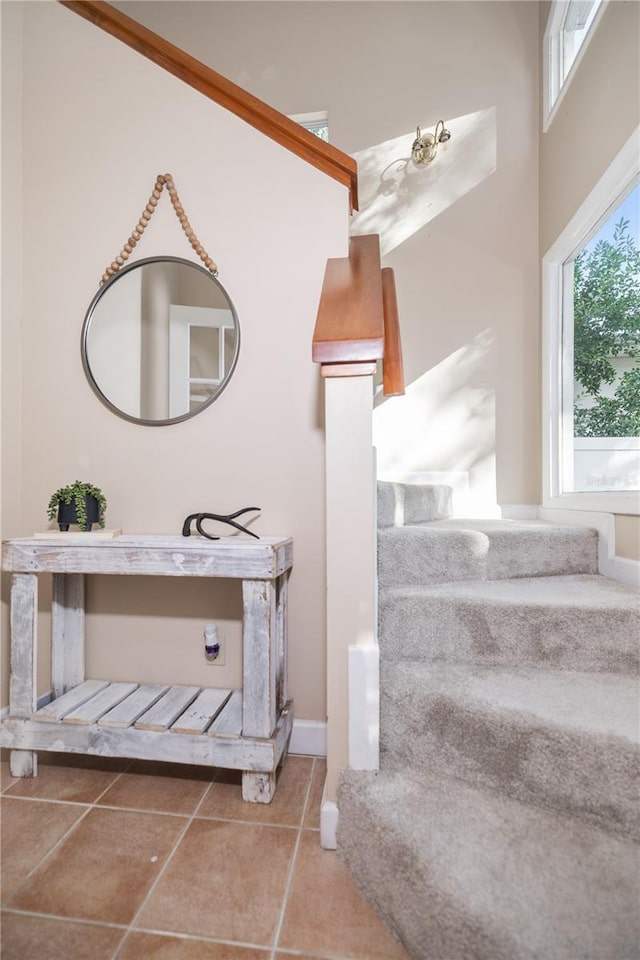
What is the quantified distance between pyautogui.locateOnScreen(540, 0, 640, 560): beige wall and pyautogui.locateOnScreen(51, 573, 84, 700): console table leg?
2.06 m

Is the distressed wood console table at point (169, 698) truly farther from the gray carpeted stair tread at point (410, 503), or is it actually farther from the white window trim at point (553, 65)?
the white window trim at point (553, 65)

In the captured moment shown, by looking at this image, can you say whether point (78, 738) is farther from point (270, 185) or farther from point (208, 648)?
point (270, 185)

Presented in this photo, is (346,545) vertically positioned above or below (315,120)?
below

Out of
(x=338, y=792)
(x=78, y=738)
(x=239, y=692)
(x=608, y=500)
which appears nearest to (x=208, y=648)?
(x=239, y=692)

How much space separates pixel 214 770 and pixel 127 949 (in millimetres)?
623

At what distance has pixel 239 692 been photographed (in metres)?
1.64

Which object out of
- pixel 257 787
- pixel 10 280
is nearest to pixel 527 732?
pixel 257 787

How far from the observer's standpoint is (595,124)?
198 cm

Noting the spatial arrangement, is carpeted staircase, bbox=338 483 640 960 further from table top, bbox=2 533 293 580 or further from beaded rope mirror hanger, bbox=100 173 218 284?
beaded rope mirror hanger, bbox=100 173 218 284

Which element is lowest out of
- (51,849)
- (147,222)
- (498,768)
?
(51,849)

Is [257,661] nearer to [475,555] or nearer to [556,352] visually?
[475,555]

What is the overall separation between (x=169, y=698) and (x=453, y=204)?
2.91 m

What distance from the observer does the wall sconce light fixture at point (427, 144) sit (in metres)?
2.65

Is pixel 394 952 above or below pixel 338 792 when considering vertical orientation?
below
